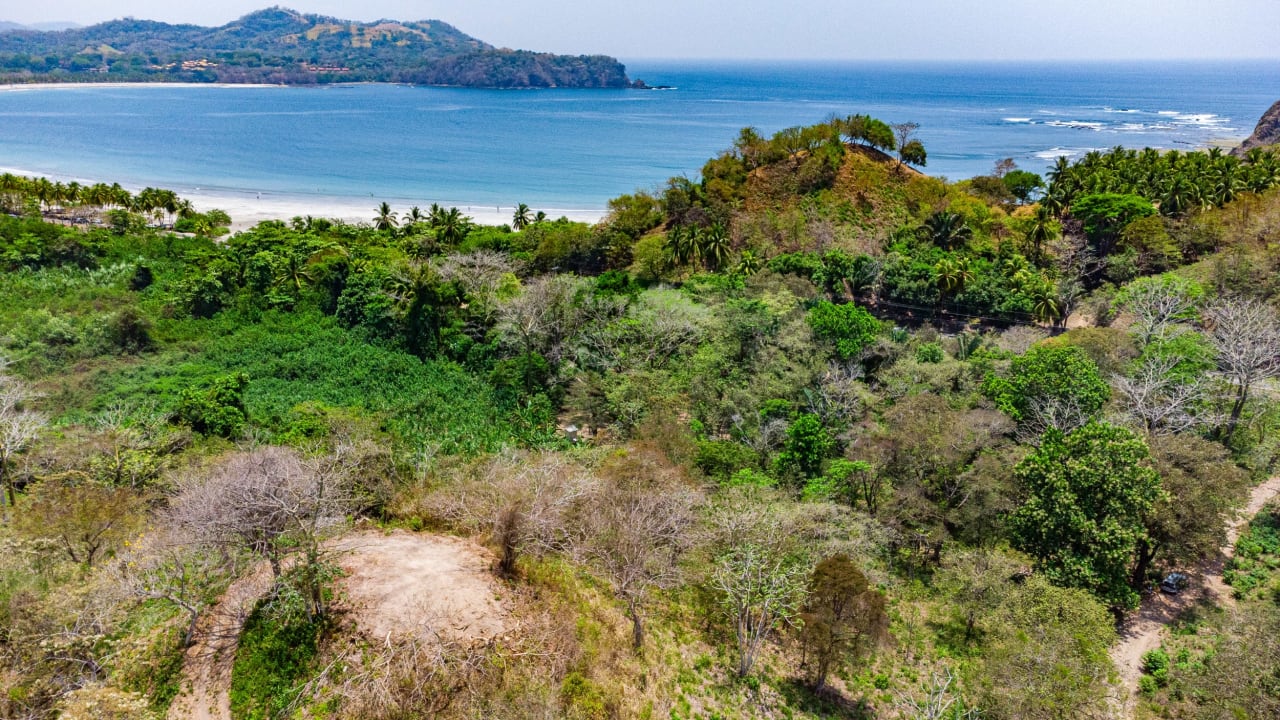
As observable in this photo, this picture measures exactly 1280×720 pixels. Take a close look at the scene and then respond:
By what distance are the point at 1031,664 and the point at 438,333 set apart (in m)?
35.8

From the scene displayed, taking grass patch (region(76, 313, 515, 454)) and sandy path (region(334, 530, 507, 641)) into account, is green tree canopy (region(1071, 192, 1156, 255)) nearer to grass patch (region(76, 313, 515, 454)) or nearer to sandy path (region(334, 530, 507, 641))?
grass patch (region(76, 313, 515, 454))

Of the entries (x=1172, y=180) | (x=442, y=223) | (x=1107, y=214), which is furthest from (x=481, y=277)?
(x=1172, y=180)

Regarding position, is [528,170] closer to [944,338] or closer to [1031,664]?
[944,338]

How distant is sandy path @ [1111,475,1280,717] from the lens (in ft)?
63.0

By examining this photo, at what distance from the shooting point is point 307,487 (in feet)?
56.6

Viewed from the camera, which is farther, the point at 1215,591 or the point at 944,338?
the point at 944,338

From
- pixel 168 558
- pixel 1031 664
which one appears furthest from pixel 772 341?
pixel 168 558

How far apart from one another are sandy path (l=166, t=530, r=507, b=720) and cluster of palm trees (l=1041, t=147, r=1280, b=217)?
4997cm

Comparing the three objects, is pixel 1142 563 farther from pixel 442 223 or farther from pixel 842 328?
pixel 442 223

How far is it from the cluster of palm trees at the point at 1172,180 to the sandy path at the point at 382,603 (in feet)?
164

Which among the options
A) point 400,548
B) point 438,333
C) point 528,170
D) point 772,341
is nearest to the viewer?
point 400,548

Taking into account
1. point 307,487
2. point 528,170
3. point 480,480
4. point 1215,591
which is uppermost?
point 528,170

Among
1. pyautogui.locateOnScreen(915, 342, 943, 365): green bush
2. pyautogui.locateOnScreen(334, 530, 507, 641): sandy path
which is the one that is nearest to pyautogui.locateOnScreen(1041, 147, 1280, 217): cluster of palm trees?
pyautogui.locateOnScreen(915, 342, 943, 365): green bush

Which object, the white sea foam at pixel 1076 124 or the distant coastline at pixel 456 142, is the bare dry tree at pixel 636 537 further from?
the white sea foam at pixel 1076 124
